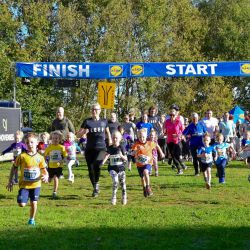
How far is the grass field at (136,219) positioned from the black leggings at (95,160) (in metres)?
0.47

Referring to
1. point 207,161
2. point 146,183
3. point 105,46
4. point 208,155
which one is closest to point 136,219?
point 146,183

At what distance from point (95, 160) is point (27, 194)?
10.0 ft

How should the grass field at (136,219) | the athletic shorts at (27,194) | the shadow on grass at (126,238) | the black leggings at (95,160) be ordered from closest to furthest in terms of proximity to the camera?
the shadow on grass at (126,238) < the grass field at (136,219) < the athletic shorts at (27,194) < the black leggings at (95,160)

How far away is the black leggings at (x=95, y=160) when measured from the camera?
442 inches

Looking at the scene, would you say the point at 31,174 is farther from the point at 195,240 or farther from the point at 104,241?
the point at 195,240

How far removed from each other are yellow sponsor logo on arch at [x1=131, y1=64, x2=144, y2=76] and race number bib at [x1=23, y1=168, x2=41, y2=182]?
11.8 metres

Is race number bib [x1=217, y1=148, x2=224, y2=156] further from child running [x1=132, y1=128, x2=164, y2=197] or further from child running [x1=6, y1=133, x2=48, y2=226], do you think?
child running [x1=6, y1=133, x2=48, y2=226]

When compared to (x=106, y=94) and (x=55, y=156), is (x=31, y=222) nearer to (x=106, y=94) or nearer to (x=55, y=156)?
(x=55, y=156)

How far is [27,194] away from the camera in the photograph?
835cm

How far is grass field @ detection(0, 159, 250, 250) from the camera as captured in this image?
708cm

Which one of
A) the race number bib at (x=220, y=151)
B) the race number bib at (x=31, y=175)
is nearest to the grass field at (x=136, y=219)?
the race number bib at (x=31, y=175)

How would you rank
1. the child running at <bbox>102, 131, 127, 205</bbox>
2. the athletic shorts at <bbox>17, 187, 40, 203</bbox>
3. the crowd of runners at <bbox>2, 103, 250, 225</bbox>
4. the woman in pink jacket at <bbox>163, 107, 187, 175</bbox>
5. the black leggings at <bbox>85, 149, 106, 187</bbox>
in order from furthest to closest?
the woman in pink jacket at <bbox>163, 107, 187, 175</bbox> < the black leggings at <bbox>85, 149, 106, 187</bbox> < the child running at <bbox>102, 131, 127, 205</bbox> < the crowd of runners at <bbox>2, 103, 250, 225</bbox> < the athletic shorts at <bbox>17, 187, 40, 203</bbox>

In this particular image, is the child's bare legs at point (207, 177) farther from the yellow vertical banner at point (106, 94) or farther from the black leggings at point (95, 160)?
the yellow vertical banner at point (106, 94)

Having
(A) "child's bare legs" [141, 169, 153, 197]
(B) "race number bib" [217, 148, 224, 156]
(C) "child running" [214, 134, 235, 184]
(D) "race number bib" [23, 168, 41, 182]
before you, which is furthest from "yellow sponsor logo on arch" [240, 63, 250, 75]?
(D) "race number bib" [23, 168, 41, 182]
